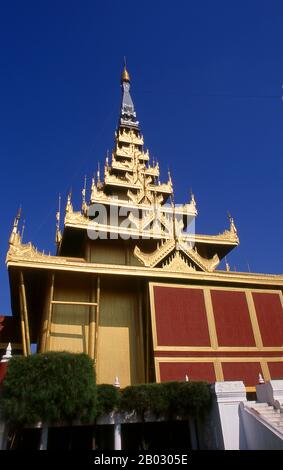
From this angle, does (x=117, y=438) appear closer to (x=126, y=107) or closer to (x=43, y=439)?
(x=43, y=439)

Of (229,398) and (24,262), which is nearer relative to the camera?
(229,398)

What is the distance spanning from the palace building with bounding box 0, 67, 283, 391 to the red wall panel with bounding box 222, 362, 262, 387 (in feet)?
0.11

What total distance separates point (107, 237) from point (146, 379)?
22.1 feet

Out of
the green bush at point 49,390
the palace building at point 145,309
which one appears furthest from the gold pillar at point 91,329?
the green bush at point 49,390

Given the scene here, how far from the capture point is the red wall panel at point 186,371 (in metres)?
12.8

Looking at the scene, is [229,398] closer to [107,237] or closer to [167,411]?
[167,411]

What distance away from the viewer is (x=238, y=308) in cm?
1490

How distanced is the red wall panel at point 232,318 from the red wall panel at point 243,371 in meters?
0.73

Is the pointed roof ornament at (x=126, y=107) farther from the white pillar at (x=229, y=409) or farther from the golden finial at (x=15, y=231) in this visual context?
the white pillar at (x=229, y=409)

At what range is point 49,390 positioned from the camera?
8.57 m

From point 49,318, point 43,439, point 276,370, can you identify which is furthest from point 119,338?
point 43,439
